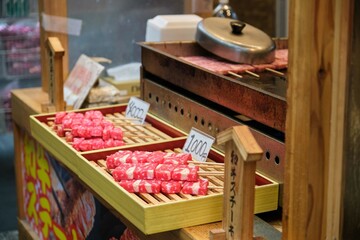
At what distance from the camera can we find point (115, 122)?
336 centimetres

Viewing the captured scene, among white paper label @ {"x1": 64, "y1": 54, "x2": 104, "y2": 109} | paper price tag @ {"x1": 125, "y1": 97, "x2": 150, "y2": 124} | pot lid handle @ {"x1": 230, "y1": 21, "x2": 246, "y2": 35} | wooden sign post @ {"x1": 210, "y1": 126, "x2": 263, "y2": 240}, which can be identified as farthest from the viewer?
white paper label @ {"x1": 64, "y1": 54, "x2": 104, "y2": 109}

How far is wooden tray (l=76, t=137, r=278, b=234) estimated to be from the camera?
2322 mm

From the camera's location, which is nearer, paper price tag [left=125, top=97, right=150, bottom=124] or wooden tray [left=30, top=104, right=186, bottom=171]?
wooden tray [left=30, top=104, right=186, bottom=171]

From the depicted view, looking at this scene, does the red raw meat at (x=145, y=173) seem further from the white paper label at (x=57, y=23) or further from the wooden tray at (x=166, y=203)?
the white paper label at (x=57, y=23)

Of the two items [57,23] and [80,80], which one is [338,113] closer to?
[80,80]

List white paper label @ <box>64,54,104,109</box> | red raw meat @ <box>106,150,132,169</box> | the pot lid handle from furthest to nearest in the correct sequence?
1. white paper label @ <box>64,54,104,109</box>
2. the pot lid handle
3. red raw meat @ <box>106,150,132,169</box>

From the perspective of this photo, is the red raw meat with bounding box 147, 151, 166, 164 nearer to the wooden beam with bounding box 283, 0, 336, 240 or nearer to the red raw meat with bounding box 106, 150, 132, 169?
the red raw meat with bounding box 106, 150, 132, 169

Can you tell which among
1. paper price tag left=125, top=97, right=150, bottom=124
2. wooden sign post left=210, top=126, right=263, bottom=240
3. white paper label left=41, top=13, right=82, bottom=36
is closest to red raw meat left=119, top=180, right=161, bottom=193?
wooden sign post left=210, top=126, right=263, bottom=240

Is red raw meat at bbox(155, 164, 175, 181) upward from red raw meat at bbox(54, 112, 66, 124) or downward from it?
upward

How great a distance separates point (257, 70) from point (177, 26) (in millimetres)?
761

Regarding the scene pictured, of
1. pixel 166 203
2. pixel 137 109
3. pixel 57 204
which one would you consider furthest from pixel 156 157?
pixel 57 204

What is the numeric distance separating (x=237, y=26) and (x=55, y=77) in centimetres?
98

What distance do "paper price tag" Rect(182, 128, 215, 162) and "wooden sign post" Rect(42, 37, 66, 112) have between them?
102 cm

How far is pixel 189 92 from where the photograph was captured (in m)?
3.31
